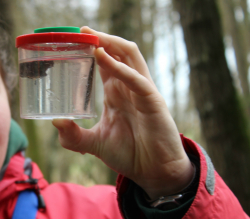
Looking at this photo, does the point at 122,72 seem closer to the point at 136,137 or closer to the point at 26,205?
the point at 136,137

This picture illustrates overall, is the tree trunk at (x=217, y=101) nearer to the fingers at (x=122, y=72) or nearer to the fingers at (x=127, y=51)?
the fingers at (x=127, y=51)

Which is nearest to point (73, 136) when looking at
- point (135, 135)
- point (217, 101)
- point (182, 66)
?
point (135, 135)

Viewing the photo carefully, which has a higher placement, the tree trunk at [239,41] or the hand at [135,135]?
the tree trunk at [239,41]

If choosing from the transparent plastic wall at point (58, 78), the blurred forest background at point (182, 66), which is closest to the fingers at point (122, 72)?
the transparent plastic wall at point (58, 78)

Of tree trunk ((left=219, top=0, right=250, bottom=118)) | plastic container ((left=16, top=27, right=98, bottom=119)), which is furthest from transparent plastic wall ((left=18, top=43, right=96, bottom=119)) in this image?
tree trunk ((left=219, top=0, right=250, bottom=118))

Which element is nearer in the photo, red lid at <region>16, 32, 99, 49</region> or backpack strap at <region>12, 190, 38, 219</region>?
red lid at <region>16, 32, 99, 49</region>

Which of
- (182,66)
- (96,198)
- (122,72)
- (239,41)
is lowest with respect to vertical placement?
(96,198)

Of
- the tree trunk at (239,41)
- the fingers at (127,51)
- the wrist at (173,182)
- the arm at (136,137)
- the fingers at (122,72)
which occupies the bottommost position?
the wrist at (173,182)

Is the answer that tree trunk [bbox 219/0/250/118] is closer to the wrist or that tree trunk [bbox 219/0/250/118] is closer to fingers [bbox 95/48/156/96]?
the wrist
